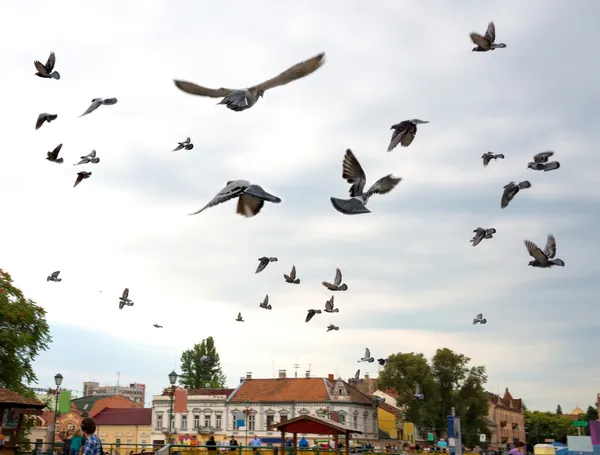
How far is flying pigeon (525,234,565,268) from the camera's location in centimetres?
1452

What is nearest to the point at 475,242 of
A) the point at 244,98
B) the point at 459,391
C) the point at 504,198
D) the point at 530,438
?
the point at 504,198

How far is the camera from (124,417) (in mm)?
82625

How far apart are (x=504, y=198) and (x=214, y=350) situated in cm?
7956

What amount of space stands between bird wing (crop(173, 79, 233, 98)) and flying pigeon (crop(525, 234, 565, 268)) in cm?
857

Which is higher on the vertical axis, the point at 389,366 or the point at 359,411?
the point at 389,366

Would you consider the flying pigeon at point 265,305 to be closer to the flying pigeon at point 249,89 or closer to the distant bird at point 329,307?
the distant bird at point 329,307

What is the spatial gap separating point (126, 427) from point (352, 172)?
3047 inches

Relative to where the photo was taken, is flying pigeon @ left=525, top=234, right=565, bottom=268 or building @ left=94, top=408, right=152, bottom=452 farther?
building @ left=94, top=408, right=152, bottom=452

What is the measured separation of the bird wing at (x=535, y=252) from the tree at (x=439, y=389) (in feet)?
190

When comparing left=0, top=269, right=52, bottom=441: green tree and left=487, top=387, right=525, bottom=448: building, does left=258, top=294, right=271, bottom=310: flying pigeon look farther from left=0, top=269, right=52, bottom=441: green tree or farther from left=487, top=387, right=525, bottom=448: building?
left=487, top=387, right=525, bottom=448: building

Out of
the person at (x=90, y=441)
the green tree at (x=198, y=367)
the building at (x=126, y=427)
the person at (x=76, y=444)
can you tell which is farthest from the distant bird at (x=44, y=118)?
the green tree at (x=198, y=367)

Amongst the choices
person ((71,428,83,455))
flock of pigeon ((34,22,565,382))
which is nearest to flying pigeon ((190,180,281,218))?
flock of pigeon ((34,22,565,382))

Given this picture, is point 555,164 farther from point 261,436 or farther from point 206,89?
point 261,436

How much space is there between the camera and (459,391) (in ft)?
236
